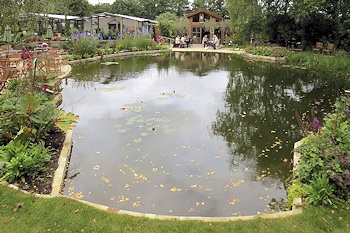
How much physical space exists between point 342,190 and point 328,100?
6454 mm

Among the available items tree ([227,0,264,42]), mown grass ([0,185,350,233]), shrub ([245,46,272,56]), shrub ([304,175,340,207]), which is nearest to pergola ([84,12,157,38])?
tree ([227,0,264,42])

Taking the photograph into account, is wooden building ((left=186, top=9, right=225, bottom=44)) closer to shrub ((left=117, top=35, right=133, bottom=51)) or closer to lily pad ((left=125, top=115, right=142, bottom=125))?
shrub ((left=117, top=35, right=133, bottom=51))

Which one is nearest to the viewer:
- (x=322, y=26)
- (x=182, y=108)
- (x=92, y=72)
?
(x=182, y=108)

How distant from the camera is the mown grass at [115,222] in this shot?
3.22 m

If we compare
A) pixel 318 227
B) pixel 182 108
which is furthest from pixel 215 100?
pixel 318 227

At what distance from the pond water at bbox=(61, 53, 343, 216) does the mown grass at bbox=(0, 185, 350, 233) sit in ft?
1.80

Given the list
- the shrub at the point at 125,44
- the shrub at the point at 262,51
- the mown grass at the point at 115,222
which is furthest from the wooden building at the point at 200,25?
the mown grass at the point at 115,222

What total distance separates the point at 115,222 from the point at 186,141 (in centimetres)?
301

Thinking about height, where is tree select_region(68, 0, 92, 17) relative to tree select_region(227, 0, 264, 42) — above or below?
above

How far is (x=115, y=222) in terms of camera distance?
130 inches

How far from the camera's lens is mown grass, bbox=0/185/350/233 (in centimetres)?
322

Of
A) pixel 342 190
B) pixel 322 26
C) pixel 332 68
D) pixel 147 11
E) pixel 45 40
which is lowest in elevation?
pixel 342 190

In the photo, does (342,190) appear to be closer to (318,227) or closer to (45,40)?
A: (318,227)

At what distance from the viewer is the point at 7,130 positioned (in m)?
5.27
